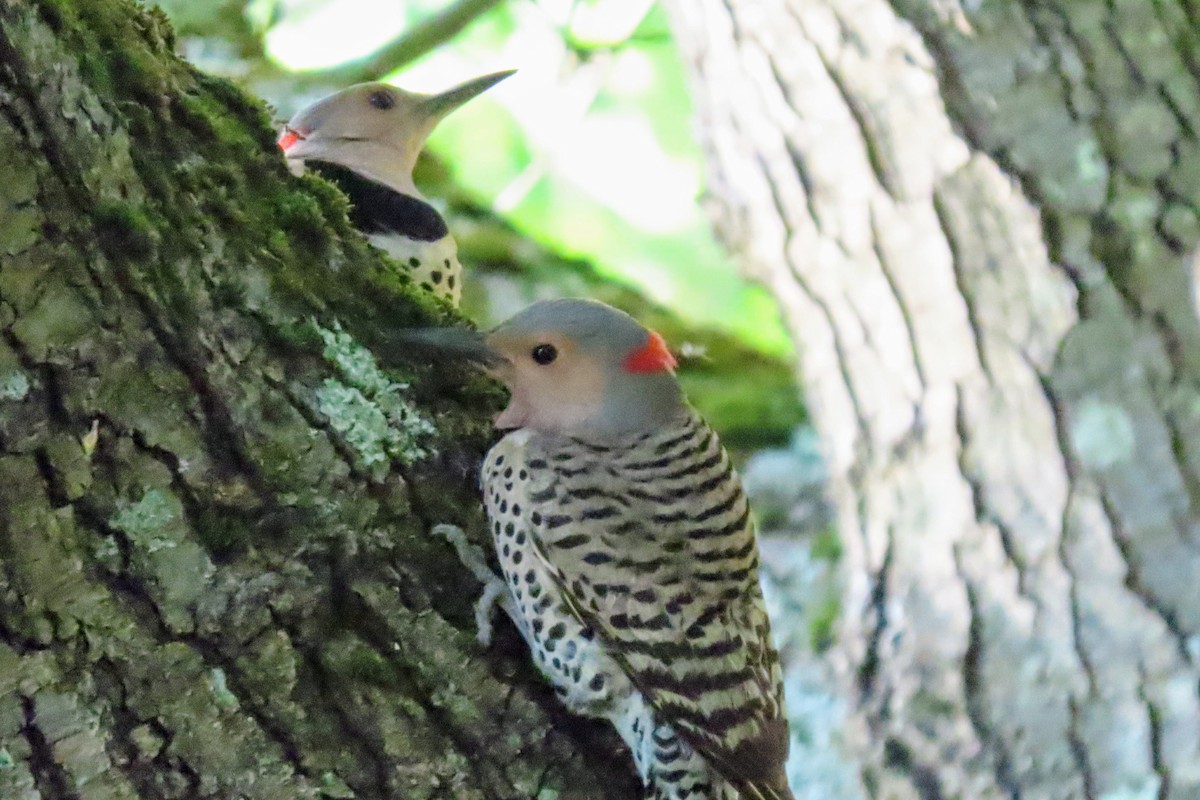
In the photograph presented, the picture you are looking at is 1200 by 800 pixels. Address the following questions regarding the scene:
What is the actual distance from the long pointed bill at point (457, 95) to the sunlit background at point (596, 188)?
840 millimetres

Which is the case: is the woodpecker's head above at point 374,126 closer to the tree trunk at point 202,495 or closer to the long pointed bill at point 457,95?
the long pointed bill at point 457,95

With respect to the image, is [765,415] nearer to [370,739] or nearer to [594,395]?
[594,395]

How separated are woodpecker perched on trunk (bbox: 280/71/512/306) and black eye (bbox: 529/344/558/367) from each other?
0.44 meters

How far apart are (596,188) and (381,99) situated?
3.36 m

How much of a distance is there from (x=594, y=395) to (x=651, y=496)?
224mm

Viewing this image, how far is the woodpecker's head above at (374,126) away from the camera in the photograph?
2826 mm

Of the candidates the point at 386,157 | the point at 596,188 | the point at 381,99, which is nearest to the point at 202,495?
the point at 386,157

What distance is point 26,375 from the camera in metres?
1.38

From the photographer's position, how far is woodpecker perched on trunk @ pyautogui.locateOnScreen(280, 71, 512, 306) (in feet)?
8.28

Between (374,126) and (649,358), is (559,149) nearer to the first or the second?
(374,126)

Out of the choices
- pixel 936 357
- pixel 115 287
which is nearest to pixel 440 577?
pixel 115 287

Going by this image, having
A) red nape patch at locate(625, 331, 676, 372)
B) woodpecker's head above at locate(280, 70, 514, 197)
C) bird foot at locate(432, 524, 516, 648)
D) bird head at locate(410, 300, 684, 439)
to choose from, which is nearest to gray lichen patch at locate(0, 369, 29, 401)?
bird foot at locate(432, 524, 516, 648)

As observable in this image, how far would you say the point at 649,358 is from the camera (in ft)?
7.04

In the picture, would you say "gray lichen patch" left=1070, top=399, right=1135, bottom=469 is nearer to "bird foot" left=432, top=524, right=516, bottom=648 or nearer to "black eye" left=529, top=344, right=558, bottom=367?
"black eye" left=529, top=344, right=558, bottom=367
